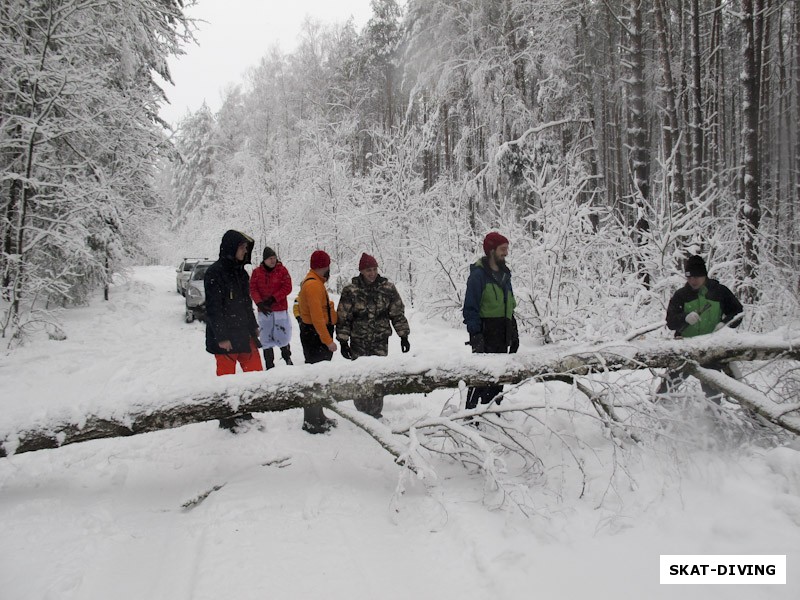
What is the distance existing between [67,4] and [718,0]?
18462 mm

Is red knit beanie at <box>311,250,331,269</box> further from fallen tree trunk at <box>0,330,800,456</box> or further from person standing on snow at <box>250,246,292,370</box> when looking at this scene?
person standing on snow at <box>250,246,292,370</box>

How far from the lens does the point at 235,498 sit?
10.7ft

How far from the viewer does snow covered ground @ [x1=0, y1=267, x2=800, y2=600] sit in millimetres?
2408

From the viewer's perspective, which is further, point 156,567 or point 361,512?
point 361,512

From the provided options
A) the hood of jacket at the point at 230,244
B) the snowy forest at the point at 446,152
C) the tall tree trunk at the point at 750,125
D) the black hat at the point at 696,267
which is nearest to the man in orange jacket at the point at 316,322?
the hood of jacket at the point at 230,244

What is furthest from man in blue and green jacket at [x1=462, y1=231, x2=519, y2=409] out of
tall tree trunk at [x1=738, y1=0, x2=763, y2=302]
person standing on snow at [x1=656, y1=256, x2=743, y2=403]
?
tall tree trunk at [x1=738, y1=0, x2=763, y2=302]

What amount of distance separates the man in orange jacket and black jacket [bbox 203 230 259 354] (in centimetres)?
61

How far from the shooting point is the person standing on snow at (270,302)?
243 inches

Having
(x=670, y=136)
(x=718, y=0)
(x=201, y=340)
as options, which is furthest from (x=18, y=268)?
(x=718, y=0)

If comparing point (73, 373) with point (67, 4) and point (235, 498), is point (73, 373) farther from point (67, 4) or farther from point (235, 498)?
point (67, 4)

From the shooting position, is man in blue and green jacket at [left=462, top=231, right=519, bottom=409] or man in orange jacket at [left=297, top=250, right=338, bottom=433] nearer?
man in blue and green jacket at [left=462, top=231, right=519, bottom=409]

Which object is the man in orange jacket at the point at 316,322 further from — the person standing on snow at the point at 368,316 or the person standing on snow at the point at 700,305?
the person standing on snow at the point at 700,305

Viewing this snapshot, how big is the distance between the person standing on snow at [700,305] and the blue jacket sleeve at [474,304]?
1.89 meters

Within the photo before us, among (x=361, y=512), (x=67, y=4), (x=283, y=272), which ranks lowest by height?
(x=361, y=512)
